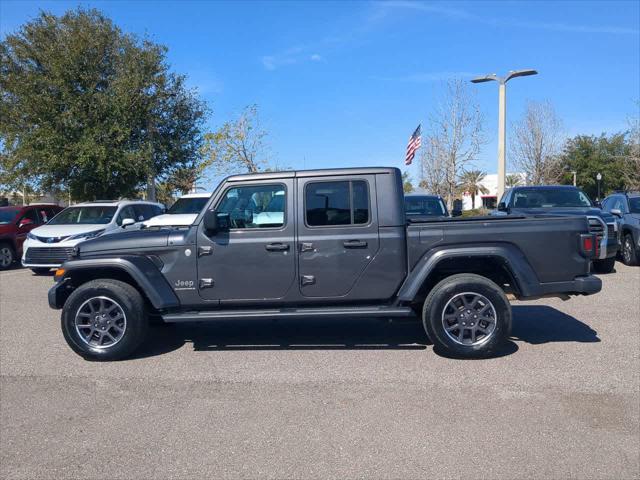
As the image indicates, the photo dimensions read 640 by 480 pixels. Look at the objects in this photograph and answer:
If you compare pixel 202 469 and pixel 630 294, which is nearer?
pixel 202 469

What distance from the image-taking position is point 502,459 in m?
3.69

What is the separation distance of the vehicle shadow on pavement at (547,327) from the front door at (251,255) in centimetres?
300

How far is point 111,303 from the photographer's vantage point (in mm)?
6020

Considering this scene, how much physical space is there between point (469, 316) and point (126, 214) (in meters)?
10.3

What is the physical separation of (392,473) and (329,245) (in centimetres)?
277

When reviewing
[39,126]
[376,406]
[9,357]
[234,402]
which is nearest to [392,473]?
[376,406]

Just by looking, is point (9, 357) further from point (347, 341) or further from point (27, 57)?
point (27, 57)

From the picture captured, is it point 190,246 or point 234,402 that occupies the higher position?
point 190,246

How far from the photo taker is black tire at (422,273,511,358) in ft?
18.8

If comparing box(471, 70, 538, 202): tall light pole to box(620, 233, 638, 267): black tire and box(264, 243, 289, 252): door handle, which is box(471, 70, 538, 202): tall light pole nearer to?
box(620, 233, 638, 267): black tire

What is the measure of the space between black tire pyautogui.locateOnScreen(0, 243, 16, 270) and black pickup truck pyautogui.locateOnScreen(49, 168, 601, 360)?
417 inches

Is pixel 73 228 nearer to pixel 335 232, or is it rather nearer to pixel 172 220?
pixel 172 220

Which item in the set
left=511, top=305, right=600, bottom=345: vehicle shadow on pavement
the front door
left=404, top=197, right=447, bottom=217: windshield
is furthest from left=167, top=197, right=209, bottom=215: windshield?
left=511, top=305, right=600, bottom=345: vehicle shadow on pavement

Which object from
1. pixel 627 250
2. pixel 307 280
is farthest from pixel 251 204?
pixel 627 250
